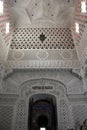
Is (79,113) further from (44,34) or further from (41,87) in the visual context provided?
(44,34)

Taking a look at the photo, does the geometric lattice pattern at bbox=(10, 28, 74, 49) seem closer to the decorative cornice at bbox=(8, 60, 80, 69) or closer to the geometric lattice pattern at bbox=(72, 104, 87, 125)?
the decorative cornice at bbox=(8, 60, 80, 69)

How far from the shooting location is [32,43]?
411 inches

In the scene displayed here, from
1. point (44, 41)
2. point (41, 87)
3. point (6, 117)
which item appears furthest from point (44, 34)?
point (6, 117)

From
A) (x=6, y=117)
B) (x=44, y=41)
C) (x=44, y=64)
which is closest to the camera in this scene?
(x=6, y=117)

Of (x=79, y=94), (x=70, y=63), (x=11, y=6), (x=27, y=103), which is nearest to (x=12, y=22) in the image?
(x=11, y=6)

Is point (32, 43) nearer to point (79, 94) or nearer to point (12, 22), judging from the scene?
point (12, 22)

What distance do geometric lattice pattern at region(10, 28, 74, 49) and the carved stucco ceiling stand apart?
45cm

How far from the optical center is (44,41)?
10.5 meters

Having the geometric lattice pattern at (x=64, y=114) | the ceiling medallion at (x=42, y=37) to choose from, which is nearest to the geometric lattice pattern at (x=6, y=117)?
the geometric lattice pattern at (x=64, y=114)

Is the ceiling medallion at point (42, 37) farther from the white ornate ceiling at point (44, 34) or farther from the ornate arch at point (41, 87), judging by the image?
the ornate arch at point (41, 87)

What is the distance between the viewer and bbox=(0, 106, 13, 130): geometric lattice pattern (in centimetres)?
786

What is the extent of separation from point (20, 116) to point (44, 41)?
4.87 metres

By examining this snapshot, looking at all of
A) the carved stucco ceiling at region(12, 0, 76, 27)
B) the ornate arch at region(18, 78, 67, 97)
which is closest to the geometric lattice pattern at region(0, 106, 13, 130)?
the ornate arch at region(18, 78, 67, 97)

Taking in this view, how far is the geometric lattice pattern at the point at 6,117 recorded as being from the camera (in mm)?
7859
